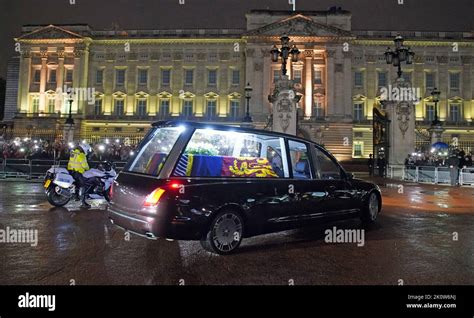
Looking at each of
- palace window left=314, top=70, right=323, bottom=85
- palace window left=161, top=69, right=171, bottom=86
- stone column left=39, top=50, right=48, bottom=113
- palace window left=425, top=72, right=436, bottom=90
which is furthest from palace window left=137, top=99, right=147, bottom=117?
palace window left=425, top=72, right=436, bottom=90

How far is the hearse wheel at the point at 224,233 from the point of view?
→ 4.86 meters

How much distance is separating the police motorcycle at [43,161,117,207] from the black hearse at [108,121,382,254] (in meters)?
4.72

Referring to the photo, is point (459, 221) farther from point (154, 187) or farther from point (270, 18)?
point (270, 18)

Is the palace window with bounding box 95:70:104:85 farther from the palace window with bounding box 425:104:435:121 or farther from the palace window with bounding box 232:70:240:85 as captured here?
the palace window with bounding box 425:104:435:121

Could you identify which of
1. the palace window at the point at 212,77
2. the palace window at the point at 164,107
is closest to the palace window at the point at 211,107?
the palace window at the point at 212,77

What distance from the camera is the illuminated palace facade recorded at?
52844 millimetres

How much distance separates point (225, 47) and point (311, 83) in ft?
47.7

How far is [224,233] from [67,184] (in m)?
6.33

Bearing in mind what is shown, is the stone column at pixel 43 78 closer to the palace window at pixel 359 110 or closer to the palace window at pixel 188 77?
the palace window at pixel 188 77

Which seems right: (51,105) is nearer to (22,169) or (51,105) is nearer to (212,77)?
(212,77)

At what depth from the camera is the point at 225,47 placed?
2217 inches

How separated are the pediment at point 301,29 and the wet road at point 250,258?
4900 centimetres
